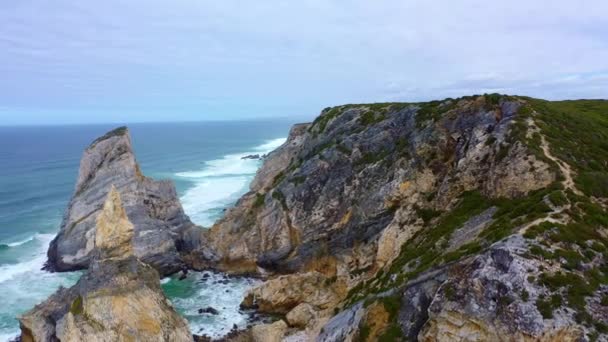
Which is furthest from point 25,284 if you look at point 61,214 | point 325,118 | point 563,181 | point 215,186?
point 215,186

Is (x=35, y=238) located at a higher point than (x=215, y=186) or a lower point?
lower

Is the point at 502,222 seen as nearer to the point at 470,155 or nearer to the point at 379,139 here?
the point at 470,155

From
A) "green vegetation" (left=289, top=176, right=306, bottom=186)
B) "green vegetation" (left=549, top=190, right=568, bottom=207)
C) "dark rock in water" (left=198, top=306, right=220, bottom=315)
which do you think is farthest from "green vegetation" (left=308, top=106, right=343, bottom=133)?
"green vegetation" (left=549, top=190, right=568, bottom=207)

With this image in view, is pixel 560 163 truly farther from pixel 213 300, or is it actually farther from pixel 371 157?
pixel 213 300

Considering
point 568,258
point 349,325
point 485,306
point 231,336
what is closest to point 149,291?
point 231,336

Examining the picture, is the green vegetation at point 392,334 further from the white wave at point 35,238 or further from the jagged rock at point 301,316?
the white wave at point 35,238

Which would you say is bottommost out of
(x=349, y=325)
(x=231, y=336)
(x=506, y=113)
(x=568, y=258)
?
(x=231, y=336)
